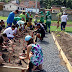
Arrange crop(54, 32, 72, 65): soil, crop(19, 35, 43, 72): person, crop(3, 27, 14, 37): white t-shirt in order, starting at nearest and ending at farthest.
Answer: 1. crop(19, 35, 43, 72): person
2. crop(54, 32, 72, 65): soil
3. crop(3, 27, 14, 37): white t-shirt

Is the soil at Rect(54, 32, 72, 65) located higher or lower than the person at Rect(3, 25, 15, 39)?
lower

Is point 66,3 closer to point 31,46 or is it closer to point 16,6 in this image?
point 16,6

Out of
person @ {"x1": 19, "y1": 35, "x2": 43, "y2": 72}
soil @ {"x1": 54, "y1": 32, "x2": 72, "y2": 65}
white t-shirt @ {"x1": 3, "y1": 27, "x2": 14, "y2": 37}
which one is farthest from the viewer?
white t-shirt @ {"x1": 3, "y1": 27, "x2": 14, "y2": 37}

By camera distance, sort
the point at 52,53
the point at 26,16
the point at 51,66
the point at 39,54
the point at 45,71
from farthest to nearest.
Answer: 1. the point at 26,16
2. the point at 52,53
3. the point at 51,66
4. the point at 45,71
5. the point at 39,54

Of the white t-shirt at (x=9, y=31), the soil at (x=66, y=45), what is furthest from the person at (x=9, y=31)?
the soil at (x=66, y=45)

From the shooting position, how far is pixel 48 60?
16.8 feet

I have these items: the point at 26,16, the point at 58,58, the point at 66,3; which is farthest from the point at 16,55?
the point at 66,3

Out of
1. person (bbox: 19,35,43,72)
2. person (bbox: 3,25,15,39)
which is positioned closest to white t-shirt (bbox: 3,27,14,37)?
person (bbox: 3,25,15,39)

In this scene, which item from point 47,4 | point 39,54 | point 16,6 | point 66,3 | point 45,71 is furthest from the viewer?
point 16,6

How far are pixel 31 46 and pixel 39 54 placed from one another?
1.31 feet

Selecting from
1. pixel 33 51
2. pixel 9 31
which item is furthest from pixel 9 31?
pixel 33 51

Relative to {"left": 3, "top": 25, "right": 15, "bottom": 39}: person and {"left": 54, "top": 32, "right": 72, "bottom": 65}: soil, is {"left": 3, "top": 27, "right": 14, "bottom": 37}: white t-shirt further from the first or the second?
{"left": 54, "top": 32, "right": 72, "bottom": 65}: soil

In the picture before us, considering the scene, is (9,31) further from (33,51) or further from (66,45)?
(66,45)

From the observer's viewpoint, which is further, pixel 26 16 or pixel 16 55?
pixel 26 16
